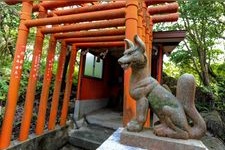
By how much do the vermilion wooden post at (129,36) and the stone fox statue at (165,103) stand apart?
1.90ft

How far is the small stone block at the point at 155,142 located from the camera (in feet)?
6.89

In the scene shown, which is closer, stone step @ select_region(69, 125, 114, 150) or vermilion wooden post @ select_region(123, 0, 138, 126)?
vermilion wooden post @ select_region(123, 0, 138, 126)

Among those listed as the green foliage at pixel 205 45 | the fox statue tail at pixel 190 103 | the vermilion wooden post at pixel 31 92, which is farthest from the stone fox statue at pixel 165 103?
the green foliage at pixel 205 45

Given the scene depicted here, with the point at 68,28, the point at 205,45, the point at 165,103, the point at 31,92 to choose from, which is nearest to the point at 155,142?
the point at 165,103

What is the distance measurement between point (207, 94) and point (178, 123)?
7718mm

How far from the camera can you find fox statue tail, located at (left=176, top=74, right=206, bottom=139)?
7.43 feet

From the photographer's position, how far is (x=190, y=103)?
2283mm

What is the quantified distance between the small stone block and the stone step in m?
3.36

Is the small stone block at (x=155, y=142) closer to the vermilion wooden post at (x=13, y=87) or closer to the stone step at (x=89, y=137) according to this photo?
the vermilion wooden post at (x=13, y=87)

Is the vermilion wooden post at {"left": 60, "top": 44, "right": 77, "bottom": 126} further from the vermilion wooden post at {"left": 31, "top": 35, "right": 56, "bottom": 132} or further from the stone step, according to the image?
the vermilion wooden post at {"left": 31, "top": 35, "right": 56, "bottom": 132}

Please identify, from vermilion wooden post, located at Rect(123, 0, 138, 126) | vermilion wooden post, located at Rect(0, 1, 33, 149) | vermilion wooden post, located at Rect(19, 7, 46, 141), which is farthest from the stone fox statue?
vermilion wooden post, located at Rect(19, 7, 46, 141)

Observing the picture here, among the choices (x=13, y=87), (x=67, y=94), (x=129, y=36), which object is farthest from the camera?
(x=67, y=94)

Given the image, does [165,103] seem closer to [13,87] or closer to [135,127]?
[135,127]

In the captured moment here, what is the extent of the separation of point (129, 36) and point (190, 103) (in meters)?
1.31
